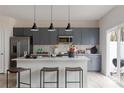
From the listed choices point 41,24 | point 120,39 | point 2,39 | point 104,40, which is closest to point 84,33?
point 104,40

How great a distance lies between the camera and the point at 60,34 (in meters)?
9.91

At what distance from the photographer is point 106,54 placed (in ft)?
28.2

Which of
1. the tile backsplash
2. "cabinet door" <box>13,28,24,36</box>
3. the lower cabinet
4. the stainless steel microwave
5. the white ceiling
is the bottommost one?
the lower cabinet

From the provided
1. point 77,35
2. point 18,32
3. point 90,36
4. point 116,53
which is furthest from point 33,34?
point 116,53

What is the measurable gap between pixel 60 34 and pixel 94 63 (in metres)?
2.13

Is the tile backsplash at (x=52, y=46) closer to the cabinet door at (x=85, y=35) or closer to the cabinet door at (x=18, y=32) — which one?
the cabinet door at (x=85, y=35)

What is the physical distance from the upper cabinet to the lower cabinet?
0.71 meters

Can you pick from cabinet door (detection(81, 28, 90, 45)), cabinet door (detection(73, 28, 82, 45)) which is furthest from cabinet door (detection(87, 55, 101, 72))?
cabinet door (detection(73, 28, 82, 45))

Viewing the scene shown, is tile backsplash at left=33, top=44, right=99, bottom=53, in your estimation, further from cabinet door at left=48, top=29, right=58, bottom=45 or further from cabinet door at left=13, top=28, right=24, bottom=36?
A: cabinet door at left=13, top=28, right=24, bottom=36

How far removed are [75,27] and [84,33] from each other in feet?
1.73

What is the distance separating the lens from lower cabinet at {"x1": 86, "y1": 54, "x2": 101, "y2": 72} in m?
9.70

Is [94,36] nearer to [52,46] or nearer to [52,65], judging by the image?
[52,46]

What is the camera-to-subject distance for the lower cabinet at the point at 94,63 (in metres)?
9.70
